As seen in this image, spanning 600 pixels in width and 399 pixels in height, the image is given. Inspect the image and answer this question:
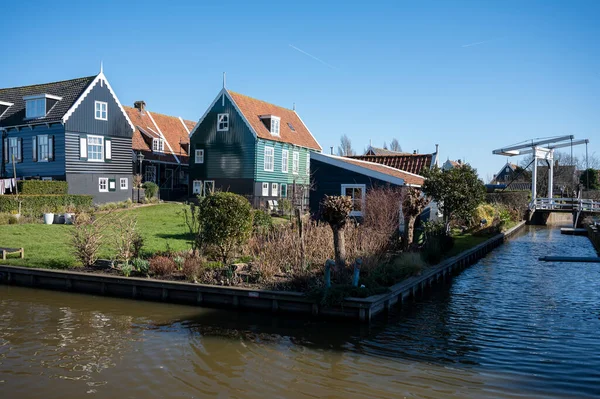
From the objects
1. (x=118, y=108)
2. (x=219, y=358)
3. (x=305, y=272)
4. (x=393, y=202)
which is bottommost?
(x=219, y=358)

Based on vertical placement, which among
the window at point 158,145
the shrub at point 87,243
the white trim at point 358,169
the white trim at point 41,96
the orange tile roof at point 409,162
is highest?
the white trim at point 41,96

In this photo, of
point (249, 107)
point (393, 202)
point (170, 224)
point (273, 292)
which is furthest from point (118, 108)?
point (273, 292)

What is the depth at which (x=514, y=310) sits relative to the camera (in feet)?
42.3

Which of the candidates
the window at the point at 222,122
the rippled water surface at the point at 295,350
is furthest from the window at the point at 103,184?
the rippled water surface at the point at 295,350

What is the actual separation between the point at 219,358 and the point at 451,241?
44.5 ft

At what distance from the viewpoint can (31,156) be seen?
109ft

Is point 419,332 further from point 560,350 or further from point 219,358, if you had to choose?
point 219,358

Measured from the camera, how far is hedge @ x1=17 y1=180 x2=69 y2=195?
91.7ft

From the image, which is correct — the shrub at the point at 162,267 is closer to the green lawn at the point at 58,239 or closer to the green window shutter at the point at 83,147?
the green lawn at the point at 58,239

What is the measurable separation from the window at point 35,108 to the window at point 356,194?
21.4 m

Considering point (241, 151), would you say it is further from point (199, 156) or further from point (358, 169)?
point (358, 169)

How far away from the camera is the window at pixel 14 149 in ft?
111

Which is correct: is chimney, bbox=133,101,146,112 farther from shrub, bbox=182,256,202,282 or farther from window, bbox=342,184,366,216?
shrub, bbox=182,256,202,282

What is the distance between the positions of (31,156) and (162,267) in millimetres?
24000
